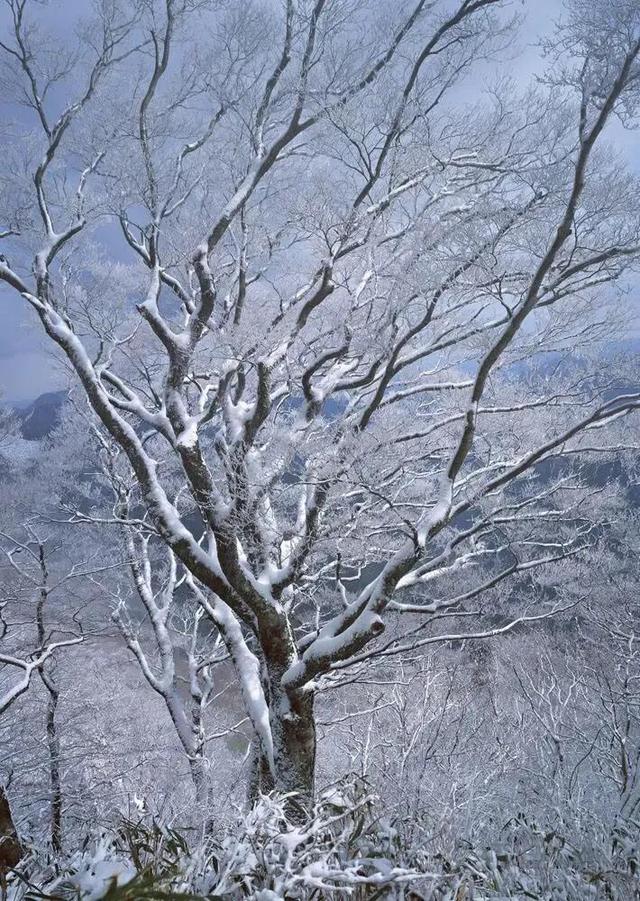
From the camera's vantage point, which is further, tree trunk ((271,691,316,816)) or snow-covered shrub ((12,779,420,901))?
tree trunk ((271,691,316,816))

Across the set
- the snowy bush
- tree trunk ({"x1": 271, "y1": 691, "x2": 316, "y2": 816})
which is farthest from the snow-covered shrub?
tree trunk ({"x1": 271, "y1": 691, "x2": 316, "y2": 816})

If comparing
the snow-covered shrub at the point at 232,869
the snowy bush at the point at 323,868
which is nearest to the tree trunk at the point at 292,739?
the snowy bush at the point at 323,868

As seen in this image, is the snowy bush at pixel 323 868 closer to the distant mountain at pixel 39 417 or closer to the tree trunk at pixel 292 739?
the tree trunk at pixel 292 739

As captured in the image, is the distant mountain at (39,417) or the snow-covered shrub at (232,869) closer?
the snow-covered shrub at (232,869)

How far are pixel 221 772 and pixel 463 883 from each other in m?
13.0

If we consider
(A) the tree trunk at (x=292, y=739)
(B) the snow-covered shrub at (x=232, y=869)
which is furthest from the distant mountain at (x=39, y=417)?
(B) the snow-covered shrub at (x=232, y=869)

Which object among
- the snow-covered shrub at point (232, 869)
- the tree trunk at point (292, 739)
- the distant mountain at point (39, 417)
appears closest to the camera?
the snow-covered shrub at point (232, 869)

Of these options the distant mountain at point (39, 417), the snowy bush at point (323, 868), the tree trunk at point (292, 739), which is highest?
the distant mountain at point (39, 417)

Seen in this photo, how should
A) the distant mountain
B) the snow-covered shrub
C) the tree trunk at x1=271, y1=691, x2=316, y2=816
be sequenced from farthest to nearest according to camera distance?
the distant mountain → the tree trunk at x1=271, y1=691, x2=316, y2=816 → the snow-covered shrub

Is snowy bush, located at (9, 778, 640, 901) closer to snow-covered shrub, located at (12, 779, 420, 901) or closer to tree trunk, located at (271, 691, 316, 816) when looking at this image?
snow-covered shrub, located at (12, 779, 420, 901)

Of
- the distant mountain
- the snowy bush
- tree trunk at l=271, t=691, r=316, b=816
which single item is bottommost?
tree trunk at l=271, t=691, r=316, b=816

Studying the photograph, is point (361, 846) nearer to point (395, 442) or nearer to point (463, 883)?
point (463, 883)

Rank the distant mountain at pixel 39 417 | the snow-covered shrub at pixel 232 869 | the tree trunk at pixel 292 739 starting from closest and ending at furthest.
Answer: the snow-covered shrub at pixel 232 869 → the tree trunk at pixel 292 739 → the distant mountain at pixel 39 417

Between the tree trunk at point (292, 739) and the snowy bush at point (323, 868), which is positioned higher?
the snowy bush at point (323, 868)
